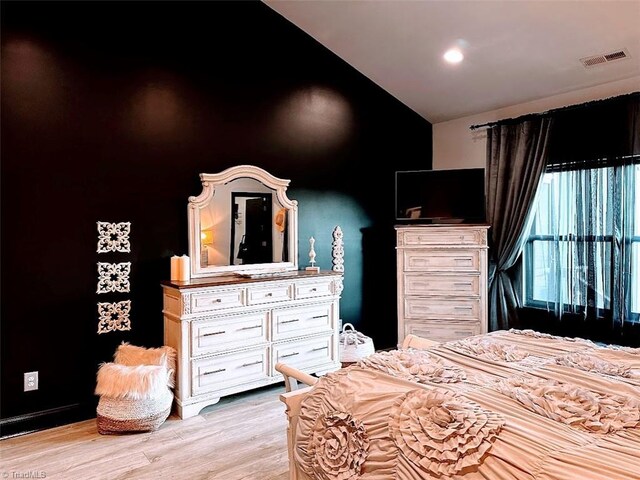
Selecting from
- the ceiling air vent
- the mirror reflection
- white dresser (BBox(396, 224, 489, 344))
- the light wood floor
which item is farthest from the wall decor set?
the ceiling air vent

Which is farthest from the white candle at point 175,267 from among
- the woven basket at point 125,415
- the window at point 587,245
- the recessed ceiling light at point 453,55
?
the window at point 587,245

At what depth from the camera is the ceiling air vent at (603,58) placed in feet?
11.1

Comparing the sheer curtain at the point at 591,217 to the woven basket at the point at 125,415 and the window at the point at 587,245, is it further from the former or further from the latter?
the woven basket at the point at 125,415

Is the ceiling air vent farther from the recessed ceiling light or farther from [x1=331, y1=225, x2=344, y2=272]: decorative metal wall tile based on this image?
[x1=331, y1=225, x2=344, y2=272]: decorative metal wall tile

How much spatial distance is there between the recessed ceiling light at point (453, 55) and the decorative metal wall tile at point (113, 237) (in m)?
3.07

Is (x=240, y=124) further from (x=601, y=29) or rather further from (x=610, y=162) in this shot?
(x=610, y=162)

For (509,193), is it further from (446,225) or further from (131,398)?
(131,398)

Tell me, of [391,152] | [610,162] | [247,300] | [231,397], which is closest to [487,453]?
[247,300]

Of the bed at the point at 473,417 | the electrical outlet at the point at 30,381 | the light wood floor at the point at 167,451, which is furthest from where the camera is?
the electrical outlet at the point at 30,381

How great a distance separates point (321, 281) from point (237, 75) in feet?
6.50

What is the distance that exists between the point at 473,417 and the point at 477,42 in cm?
328

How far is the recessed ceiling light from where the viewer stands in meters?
3.83

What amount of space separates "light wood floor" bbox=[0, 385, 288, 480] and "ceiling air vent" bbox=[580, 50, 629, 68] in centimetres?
368

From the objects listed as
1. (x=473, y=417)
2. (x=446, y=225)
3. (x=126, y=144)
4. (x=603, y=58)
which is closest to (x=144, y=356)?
(x=126, y=144)
